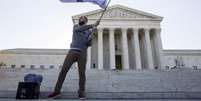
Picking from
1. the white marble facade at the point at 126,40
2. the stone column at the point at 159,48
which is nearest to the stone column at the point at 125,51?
the white marble facade at the point at 126,40

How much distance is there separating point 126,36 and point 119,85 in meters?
31.2

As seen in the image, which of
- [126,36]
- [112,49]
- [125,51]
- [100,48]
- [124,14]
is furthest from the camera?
[124,14]

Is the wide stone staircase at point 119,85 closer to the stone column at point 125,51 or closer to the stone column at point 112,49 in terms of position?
the stone column at point 125,51

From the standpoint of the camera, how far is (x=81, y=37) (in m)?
6.15

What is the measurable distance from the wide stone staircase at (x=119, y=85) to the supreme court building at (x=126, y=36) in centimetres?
2186

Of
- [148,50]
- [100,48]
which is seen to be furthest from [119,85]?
[148,50]

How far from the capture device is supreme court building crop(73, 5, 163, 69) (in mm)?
44094

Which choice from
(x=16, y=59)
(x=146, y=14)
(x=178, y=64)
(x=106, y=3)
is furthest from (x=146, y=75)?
(x=16, y=59)

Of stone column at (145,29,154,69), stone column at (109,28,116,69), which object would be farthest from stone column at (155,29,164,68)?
stone column at (109,28,116,69)

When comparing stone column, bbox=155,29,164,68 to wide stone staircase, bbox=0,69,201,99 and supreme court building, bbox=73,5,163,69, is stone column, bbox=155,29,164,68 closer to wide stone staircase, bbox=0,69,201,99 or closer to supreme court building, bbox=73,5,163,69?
supreme court building, bbox=73,5,163,69

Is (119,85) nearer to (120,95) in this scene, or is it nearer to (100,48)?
(120,95)

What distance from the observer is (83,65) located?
6.09 m

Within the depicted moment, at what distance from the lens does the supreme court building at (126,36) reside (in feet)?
145

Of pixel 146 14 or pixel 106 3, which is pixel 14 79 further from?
pixel 146 14
